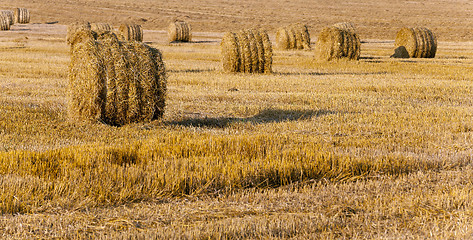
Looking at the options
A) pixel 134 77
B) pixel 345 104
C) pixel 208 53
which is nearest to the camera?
pixel 134 77

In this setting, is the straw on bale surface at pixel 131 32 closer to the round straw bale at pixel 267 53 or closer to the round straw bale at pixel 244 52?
the round straw bale at pixel 244 52

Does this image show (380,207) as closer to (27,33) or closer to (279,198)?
(279,198)

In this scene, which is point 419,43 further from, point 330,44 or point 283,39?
point 283,39

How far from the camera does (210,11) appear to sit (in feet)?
228

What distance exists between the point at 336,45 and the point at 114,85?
1439 cm

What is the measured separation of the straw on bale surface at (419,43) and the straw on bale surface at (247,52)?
32.8 feet

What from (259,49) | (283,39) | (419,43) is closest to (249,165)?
(259,49)

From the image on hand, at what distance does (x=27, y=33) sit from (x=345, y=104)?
3320 centimetres

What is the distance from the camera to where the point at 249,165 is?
5.82 metres

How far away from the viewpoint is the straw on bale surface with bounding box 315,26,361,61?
21.9 m

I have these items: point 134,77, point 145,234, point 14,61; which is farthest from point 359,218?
point 14,61

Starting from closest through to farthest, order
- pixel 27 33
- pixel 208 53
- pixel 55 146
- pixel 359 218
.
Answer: pixel 359 218 → pixel 55 146 → pixel 208 53 → pixel 27 33

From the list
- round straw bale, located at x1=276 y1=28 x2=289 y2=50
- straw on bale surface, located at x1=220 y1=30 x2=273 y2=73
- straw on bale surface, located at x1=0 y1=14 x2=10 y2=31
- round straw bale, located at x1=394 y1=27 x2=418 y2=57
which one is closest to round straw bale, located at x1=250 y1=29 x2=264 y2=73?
straw on bale surface, located at x1=220 y1=30 x2=273 y2=73

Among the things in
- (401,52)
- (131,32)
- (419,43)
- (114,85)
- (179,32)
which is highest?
(114,85)
